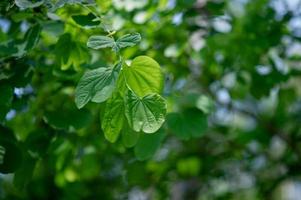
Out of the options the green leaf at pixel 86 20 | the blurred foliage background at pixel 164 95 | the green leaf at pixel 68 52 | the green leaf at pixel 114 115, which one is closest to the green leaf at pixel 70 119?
the blurred foliage background at pixel 164 95

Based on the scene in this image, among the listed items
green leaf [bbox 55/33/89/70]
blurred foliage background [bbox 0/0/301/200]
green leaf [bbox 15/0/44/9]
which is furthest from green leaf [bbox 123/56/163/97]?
green leaf [bbox 55/33/89/70]

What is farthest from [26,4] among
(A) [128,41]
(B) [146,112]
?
(B) [146,112]

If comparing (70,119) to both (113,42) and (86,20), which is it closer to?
(86,20)

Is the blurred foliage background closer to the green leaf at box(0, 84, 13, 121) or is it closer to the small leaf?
the green leaf at box(0, 84, 13, 121)

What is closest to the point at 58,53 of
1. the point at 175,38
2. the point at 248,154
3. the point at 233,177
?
the point at 175,38

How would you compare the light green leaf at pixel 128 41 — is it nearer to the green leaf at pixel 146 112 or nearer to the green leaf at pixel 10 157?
the green leaf at pixel 146 112

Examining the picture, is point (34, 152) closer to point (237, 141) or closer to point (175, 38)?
point (175, 38)
